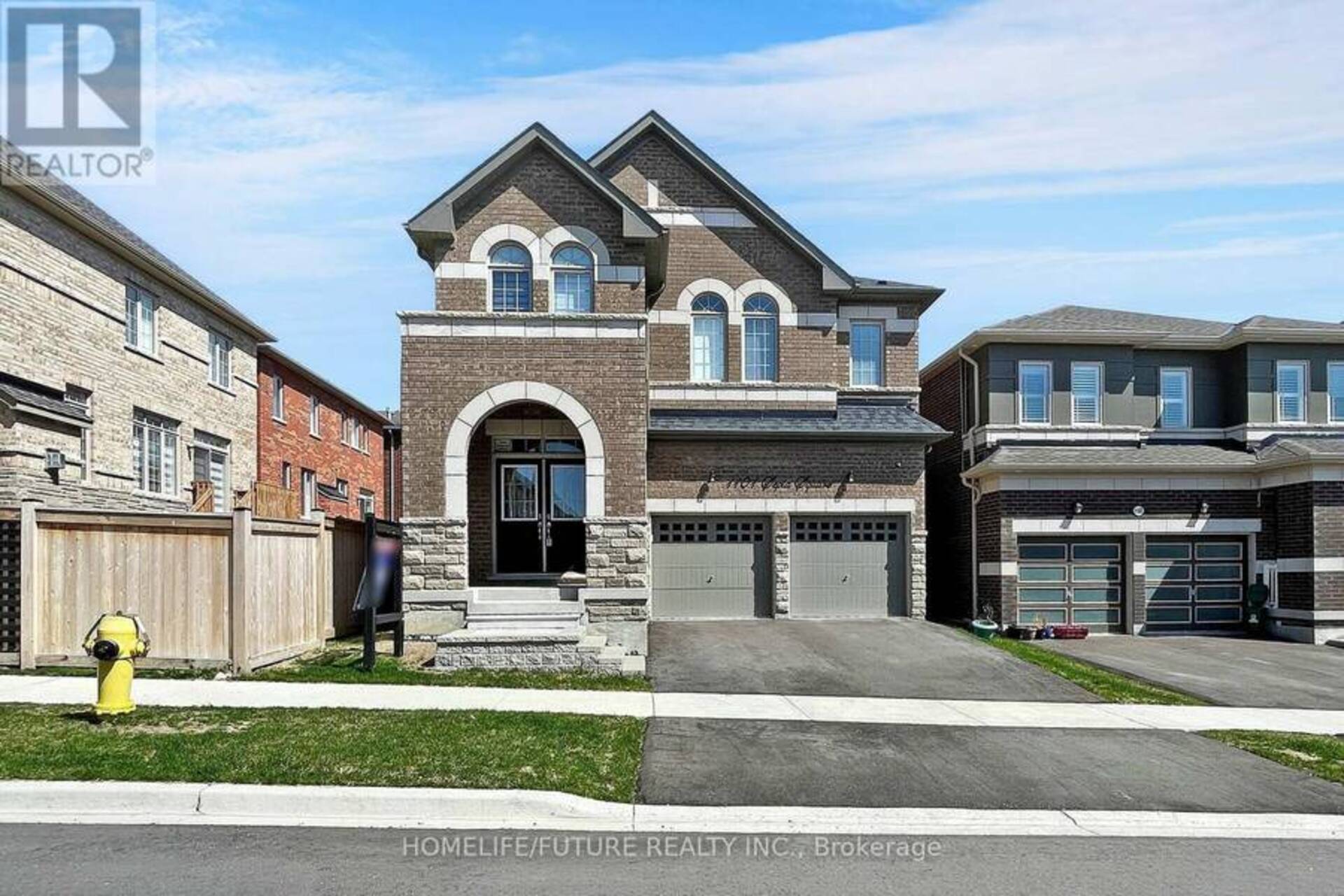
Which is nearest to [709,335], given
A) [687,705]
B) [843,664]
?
[843,664]

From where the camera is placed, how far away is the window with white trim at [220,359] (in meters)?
25.6

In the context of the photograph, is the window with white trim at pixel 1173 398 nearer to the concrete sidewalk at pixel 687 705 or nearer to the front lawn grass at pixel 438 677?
the concrete sidewalk at pixel 687 705

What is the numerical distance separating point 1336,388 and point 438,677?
21313mm

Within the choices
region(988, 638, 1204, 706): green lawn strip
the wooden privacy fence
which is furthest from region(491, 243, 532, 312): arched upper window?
region(988, 638, 1204, 706): green lawn strip

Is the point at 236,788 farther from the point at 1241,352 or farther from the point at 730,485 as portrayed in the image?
the point at 1241,352

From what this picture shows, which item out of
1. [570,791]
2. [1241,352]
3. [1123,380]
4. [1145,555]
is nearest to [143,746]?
[570,791]

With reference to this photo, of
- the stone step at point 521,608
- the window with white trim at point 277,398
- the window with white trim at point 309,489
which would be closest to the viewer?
the stone step at point 521,608

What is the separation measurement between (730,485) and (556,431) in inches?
148

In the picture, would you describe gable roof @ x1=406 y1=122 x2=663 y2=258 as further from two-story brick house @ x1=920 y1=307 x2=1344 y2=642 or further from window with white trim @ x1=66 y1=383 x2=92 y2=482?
two-story brick house @ x1=920 y1=307 x2=1344 y2=642

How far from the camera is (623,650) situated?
14398 mm

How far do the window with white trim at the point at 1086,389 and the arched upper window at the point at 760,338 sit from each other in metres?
6.79

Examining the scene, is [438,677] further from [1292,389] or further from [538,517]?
[1292,389]

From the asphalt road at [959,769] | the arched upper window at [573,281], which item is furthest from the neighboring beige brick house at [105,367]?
the asphalt road at [959,769]

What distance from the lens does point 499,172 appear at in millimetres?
16984
